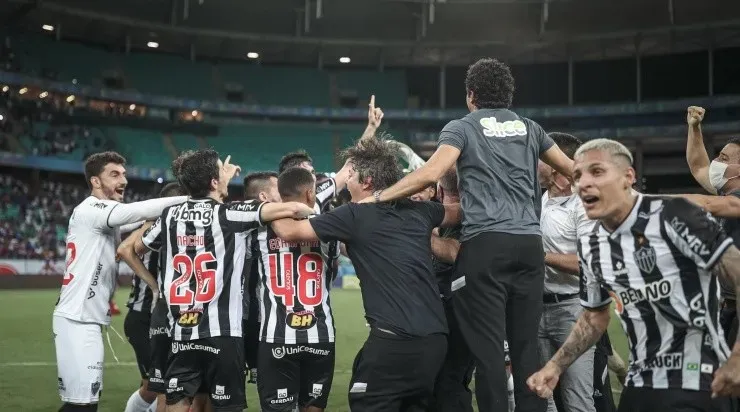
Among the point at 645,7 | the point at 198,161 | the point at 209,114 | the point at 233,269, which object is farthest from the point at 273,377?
the point at 209,114

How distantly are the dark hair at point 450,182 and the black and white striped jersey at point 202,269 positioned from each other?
4.68ft

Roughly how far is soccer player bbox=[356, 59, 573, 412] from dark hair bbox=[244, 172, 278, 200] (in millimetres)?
1987

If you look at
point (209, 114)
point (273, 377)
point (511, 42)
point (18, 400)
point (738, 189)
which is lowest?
point (18, 400)

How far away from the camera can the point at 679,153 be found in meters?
38.1

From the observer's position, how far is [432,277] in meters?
4.56

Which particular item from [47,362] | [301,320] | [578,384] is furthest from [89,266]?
[47,362]

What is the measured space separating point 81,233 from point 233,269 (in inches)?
61.8

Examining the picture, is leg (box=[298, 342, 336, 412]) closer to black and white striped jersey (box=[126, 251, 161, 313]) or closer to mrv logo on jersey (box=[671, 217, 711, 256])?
black and white striped jersey (box=[126, 251, 161, 313])

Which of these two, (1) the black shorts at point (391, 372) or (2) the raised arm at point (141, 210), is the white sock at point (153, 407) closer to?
(2) the raised arm at point (141, 210)

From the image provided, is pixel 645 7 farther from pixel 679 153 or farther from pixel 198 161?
pixel 198 161

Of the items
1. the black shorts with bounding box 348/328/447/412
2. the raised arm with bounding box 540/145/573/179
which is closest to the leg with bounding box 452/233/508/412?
the black shorts with bounding box 348/328/447/412

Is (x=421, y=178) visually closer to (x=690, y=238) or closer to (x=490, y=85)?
(x=490, y=85)

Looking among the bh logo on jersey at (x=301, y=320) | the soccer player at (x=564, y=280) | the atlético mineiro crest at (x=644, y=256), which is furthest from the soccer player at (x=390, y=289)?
the atlético mineiro crest at (x=644, y=256)

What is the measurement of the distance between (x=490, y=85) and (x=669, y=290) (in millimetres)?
1992
